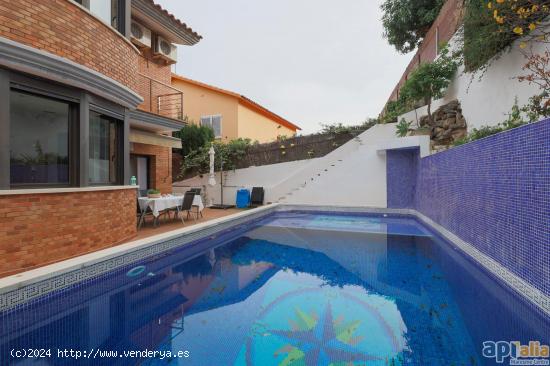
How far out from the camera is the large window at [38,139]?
589 cm

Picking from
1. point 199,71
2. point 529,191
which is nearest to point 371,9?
point 199,71

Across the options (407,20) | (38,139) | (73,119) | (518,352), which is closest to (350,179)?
(518,352)

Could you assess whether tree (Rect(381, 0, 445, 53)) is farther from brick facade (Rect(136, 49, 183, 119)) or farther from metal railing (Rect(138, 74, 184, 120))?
metal railing (Rect(138, 74, 184, 120))

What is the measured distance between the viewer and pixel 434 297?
5.57m

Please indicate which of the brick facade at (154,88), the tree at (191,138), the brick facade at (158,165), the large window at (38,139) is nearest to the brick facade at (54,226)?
the large window at (38,139)

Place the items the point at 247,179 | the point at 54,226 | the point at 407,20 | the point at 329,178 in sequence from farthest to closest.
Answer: the point at 407,20 → the point at 247,179 → the point at 329,178 → the point at 54,226

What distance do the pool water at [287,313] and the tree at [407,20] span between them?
20356 mm

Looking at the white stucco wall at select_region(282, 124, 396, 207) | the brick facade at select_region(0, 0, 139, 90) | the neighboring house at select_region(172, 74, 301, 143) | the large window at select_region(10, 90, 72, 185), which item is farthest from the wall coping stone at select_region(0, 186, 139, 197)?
the neighboring house at select_region(172, 74, 301, 143)

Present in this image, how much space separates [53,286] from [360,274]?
21.9 ft

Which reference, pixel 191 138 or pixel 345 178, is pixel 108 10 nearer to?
pixel 191 138

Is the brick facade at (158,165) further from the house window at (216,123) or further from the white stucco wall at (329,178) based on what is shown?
the house window at (216,123)

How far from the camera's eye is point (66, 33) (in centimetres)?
659

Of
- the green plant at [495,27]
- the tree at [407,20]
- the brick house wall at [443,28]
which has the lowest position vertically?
the green plant at [495,27]

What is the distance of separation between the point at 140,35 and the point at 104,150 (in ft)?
30.2
